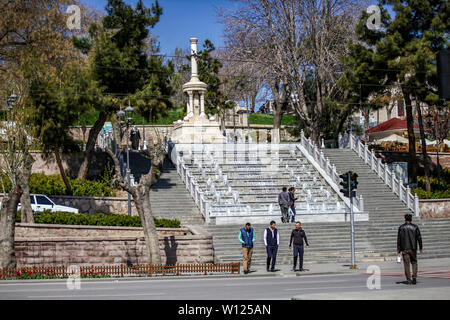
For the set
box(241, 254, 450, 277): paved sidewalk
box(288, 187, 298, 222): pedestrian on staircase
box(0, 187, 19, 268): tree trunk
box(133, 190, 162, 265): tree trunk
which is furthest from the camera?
box(288, 187, 298, 222): pedestrian on staircase

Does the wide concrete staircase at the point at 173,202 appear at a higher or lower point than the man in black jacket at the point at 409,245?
higher

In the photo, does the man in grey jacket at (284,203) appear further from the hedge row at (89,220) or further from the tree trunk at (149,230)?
the tree trunk at (149,230)

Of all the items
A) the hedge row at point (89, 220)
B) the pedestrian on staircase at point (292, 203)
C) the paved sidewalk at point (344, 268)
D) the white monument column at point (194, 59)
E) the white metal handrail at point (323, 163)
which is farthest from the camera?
the white monument column at point (194, 59)

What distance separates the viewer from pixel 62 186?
30812 millimetres

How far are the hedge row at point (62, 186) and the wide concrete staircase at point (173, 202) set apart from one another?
8.32 feet

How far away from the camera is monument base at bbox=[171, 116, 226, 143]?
39.6 meters

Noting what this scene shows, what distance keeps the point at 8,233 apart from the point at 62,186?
11.3 meters

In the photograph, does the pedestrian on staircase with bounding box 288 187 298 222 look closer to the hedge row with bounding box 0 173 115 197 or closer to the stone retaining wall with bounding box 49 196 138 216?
the stone retaining wall with bounding box 49 196 138 216

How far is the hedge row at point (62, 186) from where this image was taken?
30.2 m

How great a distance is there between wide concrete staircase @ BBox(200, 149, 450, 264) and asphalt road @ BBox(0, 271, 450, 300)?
16.4 feet

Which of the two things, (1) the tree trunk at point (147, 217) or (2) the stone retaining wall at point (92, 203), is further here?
(2) the stone retaining wall at point (92, 203)

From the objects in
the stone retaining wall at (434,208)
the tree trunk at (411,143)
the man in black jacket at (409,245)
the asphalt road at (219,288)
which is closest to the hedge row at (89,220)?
the asphalt road at (219,288)

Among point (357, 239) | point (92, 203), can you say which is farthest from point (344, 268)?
point (92, 203)

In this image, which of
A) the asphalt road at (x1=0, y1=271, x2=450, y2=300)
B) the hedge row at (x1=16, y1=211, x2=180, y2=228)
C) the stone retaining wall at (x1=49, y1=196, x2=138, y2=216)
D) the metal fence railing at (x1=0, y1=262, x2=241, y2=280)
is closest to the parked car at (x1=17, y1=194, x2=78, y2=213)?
the stone retaining wall at (x1=49, y1=196, x2=138, y2=216)
